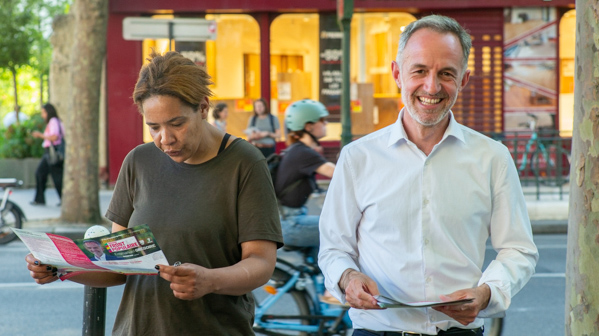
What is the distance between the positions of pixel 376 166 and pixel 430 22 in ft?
1.63

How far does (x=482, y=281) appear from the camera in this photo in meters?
2.56

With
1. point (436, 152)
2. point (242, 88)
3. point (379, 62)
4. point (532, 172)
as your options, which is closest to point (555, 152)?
point (532, 172)

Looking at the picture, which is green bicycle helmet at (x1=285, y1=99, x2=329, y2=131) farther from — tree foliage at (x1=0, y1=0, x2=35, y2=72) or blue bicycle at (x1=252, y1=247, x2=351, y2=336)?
tree foliage at (x1=0, y1=0, x2=35, y2=72)

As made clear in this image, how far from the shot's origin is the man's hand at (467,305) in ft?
8.04

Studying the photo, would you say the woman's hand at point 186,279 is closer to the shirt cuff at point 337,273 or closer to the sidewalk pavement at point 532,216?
the shirt cuff at point 337,273

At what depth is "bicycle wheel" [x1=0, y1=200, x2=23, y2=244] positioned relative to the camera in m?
10.7

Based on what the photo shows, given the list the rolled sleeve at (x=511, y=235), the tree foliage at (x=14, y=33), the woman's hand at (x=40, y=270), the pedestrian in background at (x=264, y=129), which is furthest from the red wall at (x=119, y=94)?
the rolled sleeve at (x=511, y=235)

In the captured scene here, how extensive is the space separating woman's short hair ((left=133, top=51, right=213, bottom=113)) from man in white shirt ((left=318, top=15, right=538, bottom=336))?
0.53 m

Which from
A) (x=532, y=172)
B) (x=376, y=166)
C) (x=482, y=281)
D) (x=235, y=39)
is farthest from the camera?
(x=235, y=39)

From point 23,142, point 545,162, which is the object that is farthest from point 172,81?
point 23,142

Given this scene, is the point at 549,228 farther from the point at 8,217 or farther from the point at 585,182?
the point at 585,182

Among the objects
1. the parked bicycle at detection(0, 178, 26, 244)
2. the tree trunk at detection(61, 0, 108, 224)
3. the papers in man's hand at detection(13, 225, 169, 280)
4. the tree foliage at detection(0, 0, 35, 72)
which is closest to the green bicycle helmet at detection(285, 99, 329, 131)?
the papers in man's hand at detection(13, 225, 169, 280)

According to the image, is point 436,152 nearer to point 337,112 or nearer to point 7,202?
point 7,202

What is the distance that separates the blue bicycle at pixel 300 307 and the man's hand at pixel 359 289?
3.12m
